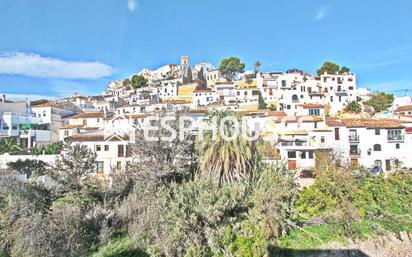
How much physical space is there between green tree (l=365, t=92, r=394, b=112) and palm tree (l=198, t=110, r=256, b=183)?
54.5m

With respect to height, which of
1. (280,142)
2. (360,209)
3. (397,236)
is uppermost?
(280,142)

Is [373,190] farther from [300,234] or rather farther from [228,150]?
[228,150]

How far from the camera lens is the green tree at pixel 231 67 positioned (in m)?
99.4

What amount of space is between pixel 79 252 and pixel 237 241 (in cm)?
730

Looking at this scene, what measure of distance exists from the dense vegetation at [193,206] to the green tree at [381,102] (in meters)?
46.1

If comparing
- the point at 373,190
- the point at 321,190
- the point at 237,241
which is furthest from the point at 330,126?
the point at 237,241

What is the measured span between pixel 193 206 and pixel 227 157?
4469 mm

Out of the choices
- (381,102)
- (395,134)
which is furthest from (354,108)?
(395,134)

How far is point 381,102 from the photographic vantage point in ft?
218

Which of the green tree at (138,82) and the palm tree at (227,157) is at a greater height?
the green tree at (138,82)

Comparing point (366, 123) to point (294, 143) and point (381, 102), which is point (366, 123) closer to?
point (294, 143)

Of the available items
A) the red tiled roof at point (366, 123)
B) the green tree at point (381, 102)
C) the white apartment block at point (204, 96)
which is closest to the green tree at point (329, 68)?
the green tree at point (381, 102)

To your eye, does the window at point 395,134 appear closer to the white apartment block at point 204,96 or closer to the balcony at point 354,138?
the balcony at point 354,138

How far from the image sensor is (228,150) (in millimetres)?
19906
